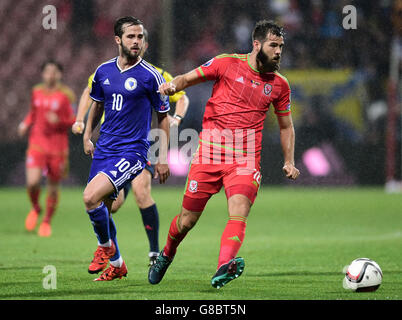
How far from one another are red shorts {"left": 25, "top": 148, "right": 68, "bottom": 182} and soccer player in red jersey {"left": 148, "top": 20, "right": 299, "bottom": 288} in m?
5.51

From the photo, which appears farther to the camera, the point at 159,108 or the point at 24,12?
the point at 24,12

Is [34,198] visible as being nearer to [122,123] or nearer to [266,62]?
[122,123]

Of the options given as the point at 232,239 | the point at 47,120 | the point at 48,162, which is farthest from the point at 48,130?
the point at 232,239

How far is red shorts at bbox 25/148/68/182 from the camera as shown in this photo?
11547 millimetres

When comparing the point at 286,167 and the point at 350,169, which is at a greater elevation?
the point at 286,167

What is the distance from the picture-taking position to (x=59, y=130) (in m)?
11.8

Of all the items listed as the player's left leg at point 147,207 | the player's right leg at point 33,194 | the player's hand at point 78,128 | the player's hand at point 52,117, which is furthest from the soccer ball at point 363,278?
the player's hand at point 52,117

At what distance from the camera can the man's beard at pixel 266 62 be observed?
622 cm

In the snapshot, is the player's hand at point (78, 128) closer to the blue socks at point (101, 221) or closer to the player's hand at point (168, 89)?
the blue socks at point (101, 221)

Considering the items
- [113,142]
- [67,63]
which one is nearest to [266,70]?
[113,142]

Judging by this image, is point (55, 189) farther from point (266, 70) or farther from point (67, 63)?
point (67, 63)

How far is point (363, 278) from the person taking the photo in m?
6.12

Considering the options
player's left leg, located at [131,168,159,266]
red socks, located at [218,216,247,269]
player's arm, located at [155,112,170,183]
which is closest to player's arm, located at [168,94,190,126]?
player's left leg, located at [131,168,159,266]

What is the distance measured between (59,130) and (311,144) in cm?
788
